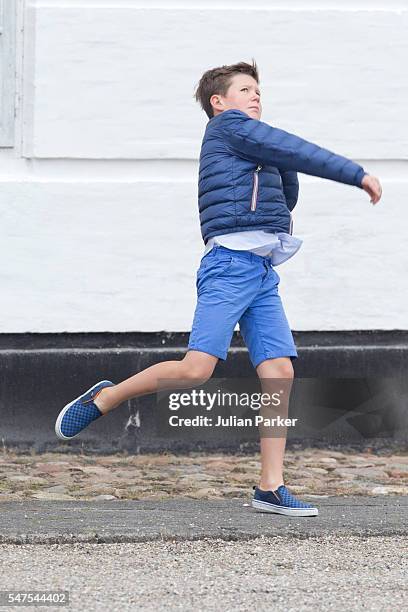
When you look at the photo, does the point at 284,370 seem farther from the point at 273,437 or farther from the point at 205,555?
the point at 205,555

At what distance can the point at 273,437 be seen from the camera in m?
5.01

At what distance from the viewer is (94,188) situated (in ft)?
21.9

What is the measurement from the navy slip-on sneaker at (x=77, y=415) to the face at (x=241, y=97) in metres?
1.19

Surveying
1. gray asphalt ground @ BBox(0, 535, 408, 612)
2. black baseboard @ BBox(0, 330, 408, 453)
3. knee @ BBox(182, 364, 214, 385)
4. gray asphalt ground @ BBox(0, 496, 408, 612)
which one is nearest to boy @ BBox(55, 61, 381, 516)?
knee @ BBox(182, 364, 214, 385)

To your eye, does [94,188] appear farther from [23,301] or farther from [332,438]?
[332,438]

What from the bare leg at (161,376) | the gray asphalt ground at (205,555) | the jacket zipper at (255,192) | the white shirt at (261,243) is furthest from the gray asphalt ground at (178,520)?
the jacket zipper at (255,192)

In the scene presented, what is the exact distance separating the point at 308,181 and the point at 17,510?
8.60 feet

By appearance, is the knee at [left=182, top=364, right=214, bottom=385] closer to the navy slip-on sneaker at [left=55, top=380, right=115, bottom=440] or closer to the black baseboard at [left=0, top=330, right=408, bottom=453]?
the navy slip-on sneaker at [left=55, top=380, right=115, bottom=440]

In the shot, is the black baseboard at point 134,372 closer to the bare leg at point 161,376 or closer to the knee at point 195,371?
the bare leg at point 161,376

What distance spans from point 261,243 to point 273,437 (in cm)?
74

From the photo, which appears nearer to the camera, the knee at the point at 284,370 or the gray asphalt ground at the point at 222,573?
the gray asphalt ground at the point at 222,573

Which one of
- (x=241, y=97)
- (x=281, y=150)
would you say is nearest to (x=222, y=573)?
(x=281, y=150)

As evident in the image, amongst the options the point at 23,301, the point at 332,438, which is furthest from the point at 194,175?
the point at 332,438

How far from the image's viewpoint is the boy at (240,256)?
4887mm
